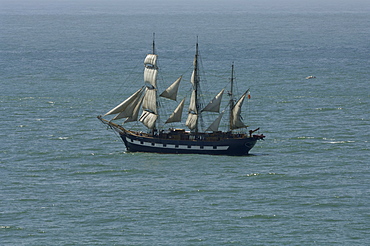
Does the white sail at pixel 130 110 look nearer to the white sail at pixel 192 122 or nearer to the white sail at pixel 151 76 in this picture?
the white sail at pixel 151 76

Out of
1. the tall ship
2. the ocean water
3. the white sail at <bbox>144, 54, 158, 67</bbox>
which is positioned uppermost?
the white sail at <bbox>144, 54, 158, 67</bbox>

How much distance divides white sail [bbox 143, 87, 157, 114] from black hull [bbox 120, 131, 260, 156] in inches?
197

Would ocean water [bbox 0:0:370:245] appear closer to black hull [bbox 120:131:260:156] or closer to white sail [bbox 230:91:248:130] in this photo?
black hull [bbox 120:131:260:156]

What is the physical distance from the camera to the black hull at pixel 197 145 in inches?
4193

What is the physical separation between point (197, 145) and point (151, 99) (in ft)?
31.7

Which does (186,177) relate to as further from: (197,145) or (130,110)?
(130,110)

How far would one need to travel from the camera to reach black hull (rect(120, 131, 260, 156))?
10650 centimetres

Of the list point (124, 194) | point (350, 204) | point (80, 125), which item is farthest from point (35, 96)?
point (350, 204)

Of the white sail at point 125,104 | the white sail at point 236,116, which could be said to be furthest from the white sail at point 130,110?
the white sail at point 236,116

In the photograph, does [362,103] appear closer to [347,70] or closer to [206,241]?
[347,70]

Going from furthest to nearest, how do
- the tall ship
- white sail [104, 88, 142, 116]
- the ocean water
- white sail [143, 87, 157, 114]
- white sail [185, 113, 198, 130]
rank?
white sail [143, 87, 157, 114] < white sail [104, 88, 142, 116] < white sail [185, 113, 198, 130] < the tall ship < the ocean water

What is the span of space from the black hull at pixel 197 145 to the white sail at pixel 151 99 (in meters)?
5.01

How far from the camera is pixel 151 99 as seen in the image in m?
111

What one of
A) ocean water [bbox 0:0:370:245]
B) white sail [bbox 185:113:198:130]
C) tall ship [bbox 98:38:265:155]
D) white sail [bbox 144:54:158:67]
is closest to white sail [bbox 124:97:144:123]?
tall ship [bbox 98:38:265:155]
